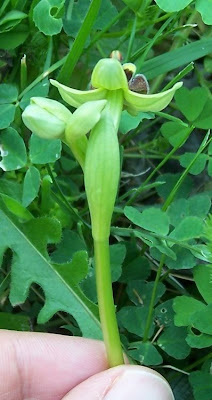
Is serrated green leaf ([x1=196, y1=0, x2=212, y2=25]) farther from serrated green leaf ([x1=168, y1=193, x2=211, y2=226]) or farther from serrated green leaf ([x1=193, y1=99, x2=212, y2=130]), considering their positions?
serrated green leaf ([x1=168, y1=193, x2=211, y2=226])

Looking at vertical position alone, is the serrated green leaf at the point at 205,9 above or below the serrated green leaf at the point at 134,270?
above

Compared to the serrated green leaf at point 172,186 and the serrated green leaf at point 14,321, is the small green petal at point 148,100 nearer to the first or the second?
the serrated green leaf at point 172,186

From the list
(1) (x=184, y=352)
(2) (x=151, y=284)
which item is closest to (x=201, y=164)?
(2) (x=151, y=284)

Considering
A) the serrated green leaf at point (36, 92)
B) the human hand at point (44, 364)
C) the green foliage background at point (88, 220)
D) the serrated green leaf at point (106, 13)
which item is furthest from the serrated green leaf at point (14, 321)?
the serrated green leaf at point (106, 13)

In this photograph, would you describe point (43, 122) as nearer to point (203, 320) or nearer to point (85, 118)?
point (85, 118)

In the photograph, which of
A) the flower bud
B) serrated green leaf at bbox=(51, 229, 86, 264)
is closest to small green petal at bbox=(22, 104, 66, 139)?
the flower bud

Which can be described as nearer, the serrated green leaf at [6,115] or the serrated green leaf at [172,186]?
the serrated green leaf at [6,115]

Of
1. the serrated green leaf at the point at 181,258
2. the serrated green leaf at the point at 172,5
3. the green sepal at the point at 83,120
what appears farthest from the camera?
the serrated green leaf at the point at 181,258
